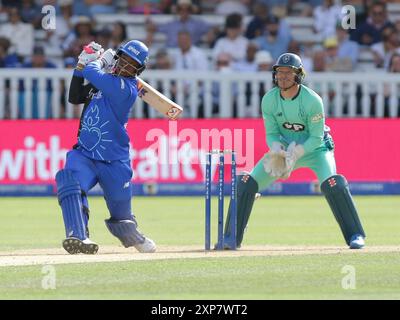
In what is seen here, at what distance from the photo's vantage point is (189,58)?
76.1 feet

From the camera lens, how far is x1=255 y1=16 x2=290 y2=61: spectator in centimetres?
2364

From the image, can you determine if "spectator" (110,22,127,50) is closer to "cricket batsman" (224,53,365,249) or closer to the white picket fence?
the white picket fence

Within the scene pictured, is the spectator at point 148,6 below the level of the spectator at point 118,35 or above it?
above

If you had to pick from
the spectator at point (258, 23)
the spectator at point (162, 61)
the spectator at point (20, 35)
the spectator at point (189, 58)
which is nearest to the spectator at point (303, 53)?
the spectator at point (258, 23)

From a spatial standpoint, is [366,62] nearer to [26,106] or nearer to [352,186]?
[352,186]

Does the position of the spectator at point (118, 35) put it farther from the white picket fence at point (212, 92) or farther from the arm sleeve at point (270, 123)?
the arm sleeve at point (270, 123)

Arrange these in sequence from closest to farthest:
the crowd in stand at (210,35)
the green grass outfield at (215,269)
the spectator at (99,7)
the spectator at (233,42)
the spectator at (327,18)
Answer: the green grass outfield at (215,269) → the crowd in stand at (210,35) → the spectator at (233,42) → the spectator at (327,18) → the spectator at (99,7)

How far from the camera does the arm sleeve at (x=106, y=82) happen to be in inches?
494

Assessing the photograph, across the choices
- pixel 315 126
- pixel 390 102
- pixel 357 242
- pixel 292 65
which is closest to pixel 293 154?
pixel 315 126

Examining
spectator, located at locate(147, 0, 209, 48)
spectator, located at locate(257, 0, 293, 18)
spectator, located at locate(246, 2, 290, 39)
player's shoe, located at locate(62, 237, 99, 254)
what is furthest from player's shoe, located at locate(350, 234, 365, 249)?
spectator, located at locate(257, 0, 293, 18)

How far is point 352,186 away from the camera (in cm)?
2170

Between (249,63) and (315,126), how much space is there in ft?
33.0

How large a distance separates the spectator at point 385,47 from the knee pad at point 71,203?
12253 millimetres

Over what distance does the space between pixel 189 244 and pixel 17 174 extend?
24.6 ft
